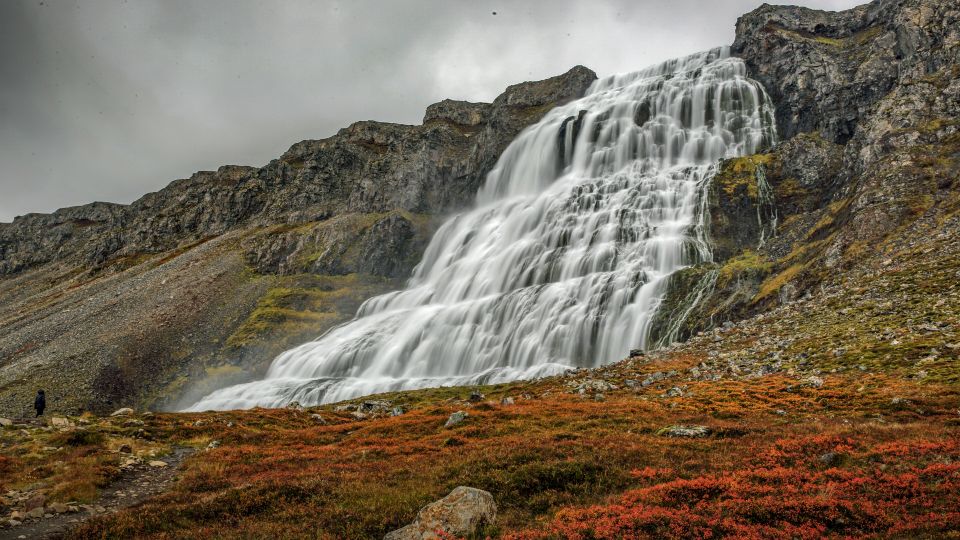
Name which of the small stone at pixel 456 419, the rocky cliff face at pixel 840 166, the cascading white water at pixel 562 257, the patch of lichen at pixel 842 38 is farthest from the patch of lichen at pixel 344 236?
the patch of lichen at pixel 842 38

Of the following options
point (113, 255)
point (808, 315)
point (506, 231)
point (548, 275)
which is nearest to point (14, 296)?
point (113, 255)

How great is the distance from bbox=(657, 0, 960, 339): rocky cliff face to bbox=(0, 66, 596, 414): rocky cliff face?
192ft

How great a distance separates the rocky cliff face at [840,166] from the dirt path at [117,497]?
37829 millimetres

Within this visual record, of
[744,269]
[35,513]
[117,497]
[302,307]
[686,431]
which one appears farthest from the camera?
[302,307]

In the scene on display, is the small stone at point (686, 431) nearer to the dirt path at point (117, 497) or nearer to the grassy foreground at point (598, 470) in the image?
the grassy foreground at point (598, 470)

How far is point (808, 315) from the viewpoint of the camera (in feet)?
106

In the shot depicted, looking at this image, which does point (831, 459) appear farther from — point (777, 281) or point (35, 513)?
point (777, 281)

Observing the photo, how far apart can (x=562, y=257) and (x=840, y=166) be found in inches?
1393

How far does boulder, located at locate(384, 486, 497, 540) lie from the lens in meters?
10.5

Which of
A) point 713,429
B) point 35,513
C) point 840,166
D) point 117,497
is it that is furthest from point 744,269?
point 35,513

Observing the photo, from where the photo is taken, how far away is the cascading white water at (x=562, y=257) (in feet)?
163

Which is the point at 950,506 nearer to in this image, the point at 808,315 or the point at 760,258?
the point at 808,315

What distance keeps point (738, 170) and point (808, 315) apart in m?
39.4

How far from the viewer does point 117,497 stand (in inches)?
605
